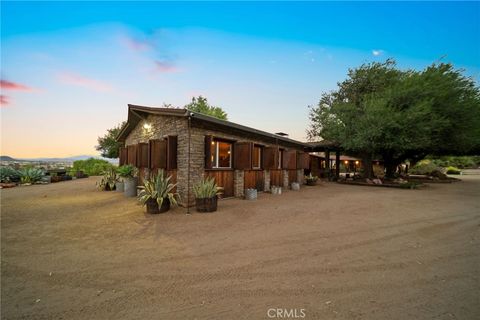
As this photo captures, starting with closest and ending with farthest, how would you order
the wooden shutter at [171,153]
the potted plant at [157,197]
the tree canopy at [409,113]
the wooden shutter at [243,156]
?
the potted plant at [157,197]
the wooden shutter at [171,153]
the wooden shutter at [243,156]
the tree canopy at [409,113]

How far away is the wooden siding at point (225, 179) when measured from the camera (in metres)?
8.03

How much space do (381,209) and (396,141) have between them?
320 inches

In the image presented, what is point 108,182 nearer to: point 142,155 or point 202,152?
point 142,155

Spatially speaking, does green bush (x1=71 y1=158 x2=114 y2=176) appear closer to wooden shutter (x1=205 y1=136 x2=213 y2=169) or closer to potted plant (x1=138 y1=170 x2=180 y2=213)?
potted plant (x1=138 y1=170 x2=180 y2=213)

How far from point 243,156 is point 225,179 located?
1.32 meters

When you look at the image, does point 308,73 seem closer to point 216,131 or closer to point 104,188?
point 216,131

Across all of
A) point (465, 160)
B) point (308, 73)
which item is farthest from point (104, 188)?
point (465, 160)

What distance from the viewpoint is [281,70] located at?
14070 mm

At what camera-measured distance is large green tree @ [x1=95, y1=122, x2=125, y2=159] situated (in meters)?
25.9

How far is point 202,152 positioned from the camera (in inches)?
288

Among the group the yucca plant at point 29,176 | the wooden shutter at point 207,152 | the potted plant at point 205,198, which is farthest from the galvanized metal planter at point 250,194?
the yucca plant at point 29,176

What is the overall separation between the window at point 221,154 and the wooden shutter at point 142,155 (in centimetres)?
335

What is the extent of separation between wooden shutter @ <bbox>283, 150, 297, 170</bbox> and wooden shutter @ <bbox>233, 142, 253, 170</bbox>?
4.13m

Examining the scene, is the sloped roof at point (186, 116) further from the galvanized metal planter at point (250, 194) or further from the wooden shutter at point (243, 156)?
the galvanized metal planter at point (250, 194)
